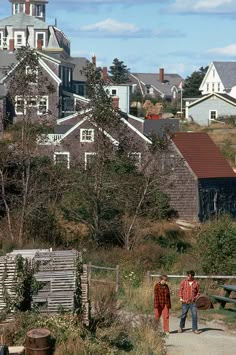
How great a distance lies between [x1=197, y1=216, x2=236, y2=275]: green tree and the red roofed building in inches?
688

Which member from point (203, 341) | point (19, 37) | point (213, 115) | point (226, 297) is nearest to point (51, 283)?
point (203, 341)

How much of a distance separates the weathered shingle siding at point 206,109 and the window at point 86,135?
3411cm

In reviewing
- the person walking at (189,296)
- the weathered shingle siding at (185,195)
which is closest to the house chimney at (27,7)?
the weathered shingle siding at (185,195)

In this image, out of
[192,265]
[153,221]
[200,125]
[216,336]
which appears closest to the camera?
[216,336]

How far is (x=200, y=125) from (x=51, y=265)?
57.7m

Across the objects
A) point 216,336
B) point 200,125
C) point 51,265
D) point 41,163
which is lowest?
point 216,336

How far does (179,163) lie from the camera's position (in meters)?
43.1

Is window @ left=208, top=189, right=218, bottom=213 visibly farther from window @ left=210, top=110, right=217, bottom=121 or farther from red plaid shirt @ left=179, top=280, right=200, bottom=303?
window @ left=210, top=110, right=217, bottom=121

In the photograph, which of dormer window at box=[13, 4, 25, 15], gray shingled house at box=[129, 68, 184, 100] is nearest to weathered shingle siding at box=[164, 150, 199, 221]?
gray shingled house at box=[129, 68, 184, 100]

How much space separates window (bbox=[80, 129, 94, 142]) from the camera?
40.1m

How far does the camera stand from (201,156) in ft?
149

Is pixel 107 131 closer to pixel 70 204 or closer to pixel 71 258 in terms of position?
pixel 70 204

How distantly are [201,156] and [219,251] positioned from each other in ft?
67.7

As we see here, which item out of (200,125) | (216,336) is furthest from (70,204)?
(200,125)
